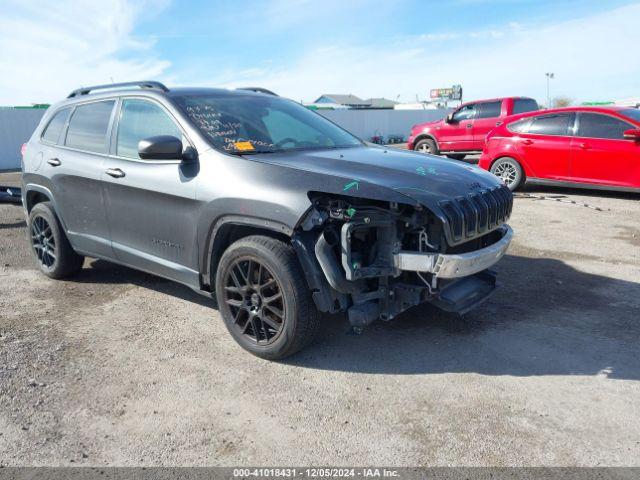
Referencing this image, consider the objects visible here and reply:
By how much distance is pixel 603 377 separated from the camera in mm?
3461

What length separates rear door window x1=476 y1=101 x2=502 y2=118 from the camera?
14672 mm

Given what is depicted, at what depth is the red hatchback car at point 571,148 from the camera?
8.98 m

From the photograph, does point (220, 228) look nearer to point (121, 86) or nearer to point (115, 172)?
point (115, 172)

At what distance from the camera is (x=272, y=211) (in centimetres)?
348

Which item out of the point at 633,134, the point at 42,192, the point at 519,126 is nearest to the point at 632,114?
the point at 633,134

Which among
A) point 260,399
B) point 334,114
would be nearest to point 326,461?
point 260,399

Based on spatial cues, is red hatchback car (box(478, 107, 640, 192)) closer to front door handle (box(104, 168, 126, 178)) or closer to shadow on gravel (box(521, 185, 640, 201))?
shadow on gravel (box(521, 185, 640, 201))

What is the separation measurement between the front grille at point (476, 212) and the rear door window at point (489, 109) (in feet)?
37.3

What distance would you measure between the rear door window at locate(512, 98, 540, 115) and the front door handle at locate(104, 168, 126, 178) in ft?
41.1

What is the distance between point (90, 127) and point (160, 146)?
161cm

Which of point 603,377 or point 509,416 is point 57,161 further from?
point 603,377

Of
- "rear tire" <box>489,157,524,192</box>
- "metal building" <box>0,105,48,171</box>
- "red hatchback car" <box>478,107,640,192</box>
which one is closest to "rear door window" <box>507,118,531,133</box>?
"red hatchback car" <box>478,107,640,192</box>

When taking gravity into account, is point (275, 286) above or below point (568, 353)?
above

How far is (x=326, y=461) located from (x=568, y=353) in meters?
2.01
